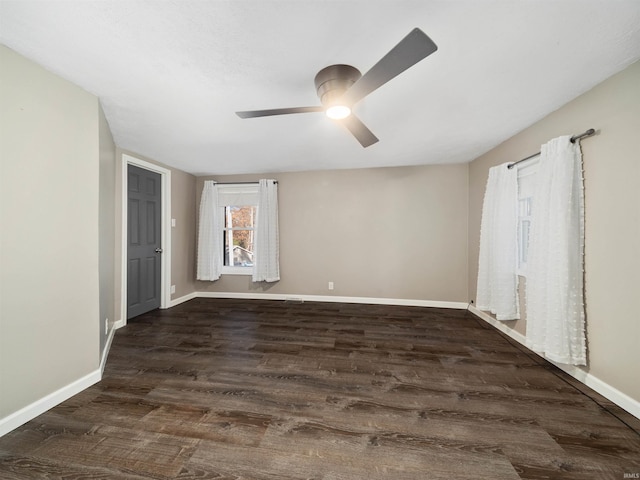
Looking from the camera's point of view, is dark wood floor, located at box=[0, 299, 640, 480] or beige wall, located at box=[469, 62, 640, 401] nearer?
dark wood floor, located at box=[0, 299, 640, 480]

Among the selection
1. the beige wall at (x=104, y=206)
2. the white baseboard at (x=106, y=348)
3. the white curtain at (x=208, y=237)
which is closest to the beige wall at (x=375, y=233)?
the white curtain at (x=208, y=237)

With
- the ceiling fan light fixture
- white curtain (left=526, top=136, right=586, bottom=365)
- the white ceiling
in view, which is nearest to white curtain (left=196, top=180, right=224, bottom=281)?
the white ceiling

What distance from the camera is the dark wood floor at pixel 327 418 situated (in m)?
1.24

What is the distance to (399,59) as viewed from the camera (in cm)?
115

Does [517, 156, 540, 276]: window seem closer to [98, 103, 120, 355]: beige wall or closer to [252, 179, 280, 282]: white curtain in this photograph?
[252, 179, 280, 282]: white curtain

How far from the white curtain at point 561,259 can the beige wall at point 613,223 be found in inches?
2.0

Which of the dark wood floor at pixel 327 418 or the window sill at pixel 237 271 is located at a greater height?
the window sill at pixel 237 271

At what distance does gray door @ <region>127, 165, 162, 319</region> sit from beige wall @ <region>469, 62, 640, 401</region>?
4.70m

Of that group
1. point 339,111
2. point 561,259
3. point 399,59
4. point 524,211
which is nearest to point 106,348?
point 339,111

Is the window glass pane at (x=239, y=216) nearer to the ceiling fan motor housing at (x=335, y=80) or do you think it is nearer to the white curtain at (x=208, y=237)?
the white curtain at (x=208, y=237)

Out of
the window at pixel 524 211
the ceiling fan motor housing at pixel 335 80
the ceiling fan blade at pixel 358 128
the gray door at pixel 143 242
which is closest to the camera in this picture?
the ceiling fan motor housing at pixel 335 80

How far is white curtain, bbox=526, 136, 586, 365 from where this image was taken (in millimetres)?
1912

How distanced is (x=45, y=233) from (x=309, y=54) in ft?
6.61

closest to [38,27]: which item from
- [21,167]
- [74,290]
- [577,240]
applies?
[21,167]
